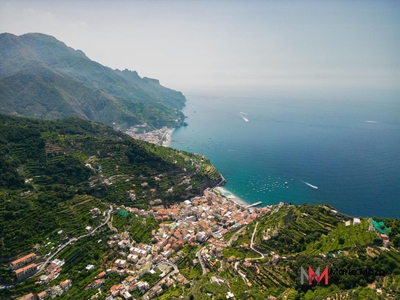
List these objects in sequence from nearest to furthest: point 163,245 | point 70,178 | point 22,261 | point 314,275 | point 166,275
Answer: point 314,275, point 22,261, point 166,275, point 163,245, point 70,178

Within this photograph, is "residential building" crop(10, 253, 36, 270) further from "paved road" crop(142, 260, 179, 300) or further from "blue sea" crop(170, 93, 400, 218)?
"blue sea" crop(170, 93, 400, 218)

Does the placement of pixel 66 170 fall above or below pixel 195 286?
above

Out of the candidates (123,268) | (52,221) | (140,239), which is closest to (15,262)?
(52,221)

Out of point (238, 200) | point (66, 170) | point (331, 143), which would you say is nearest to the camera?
point (66, 170)

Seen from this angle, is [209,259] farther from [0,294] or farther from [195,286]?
[0,294]

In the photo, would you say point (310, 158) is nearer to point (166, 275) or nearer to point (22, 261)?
point (166, 275)

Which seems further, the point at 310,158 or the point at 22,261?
the point at 310,158

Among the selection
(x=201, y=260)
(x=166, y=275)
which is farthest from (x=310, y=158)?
(x=166, y=275)
